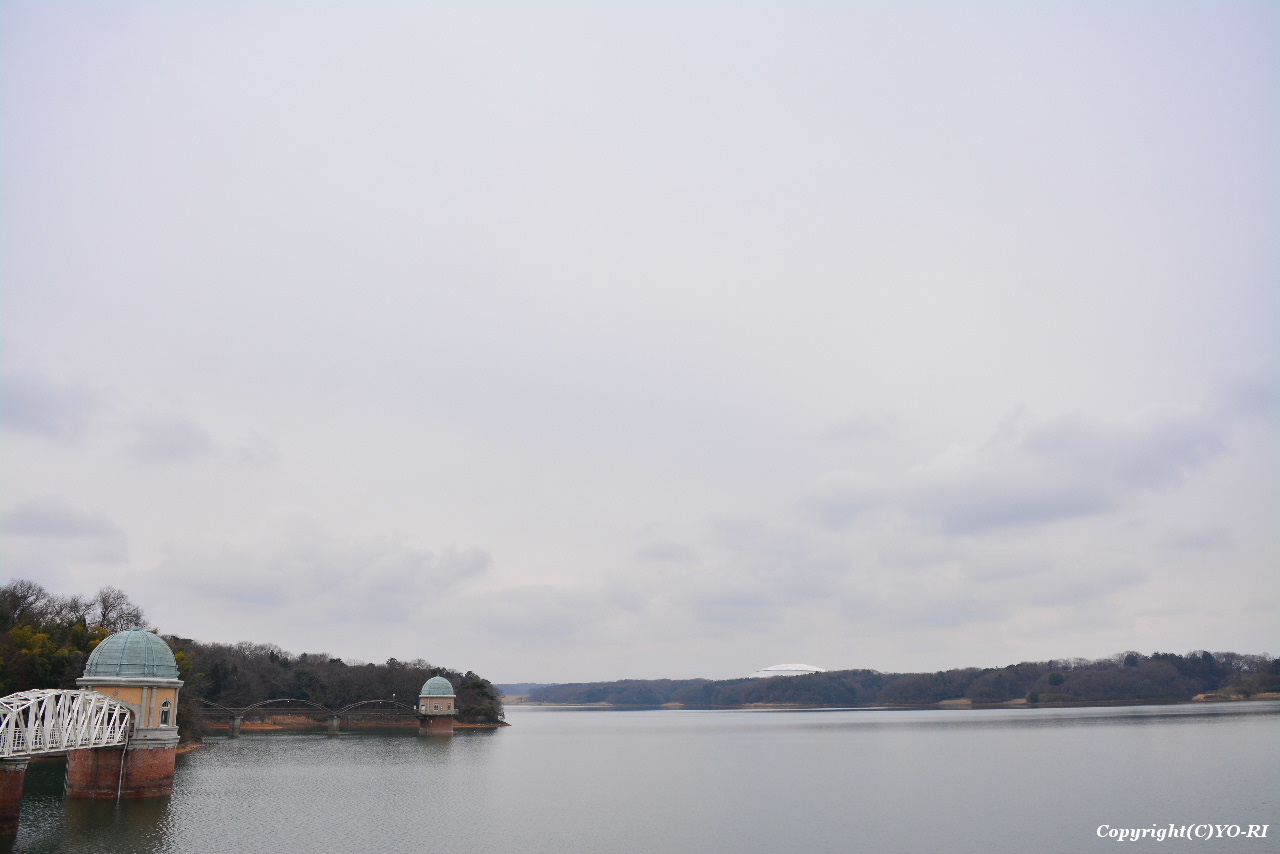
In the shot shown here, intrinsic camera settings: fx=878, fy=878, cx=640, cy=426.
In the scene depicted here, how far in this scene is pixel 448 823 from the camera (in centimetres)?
3603

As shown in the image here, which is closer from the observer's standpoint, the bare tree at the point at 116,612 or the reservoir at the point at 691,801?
the reservoir at the point at 691,801

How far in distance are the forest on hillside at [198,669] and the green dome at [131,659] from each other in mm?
13200

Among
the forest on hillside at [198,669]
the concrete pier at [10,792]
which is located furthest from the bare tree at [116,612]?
the concrete pier at [10,792]

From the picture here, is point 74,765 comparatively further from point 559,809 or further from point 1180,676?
point 1180,676

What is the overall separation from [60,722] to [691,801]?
26.7 meters

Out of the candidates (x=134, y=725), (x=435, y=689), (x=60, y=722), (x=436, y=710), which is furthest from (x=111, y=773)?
(x=435, y=689)

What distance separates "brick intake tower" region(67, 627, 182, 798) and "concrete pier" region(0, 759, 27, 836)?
8846mm

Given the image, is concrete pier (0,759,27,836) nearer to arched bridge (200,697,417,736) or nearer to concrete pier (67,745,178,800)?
concrete pier (67,745,178,800)

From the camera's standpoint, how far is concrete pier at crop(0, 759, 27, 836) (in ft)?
98.0

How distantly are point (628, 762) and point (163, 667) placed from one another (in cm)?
3335

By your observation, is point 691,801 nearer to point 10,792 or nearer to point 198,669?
point 10,792

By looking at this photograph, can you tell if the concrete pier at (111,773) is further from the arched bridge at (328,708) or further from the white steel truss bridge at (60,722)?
the arched bridge at (328,708)

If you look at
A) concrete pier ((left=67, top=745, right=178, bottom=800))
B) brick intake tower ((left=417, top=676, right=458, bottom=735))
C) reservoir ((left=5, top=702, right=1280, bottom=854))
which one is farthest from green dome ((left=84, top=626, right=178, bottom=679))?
brick intake tower ((left=417, top=676, right=458, bottom=735))

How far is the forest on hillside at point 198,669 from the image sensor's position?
174 ft
